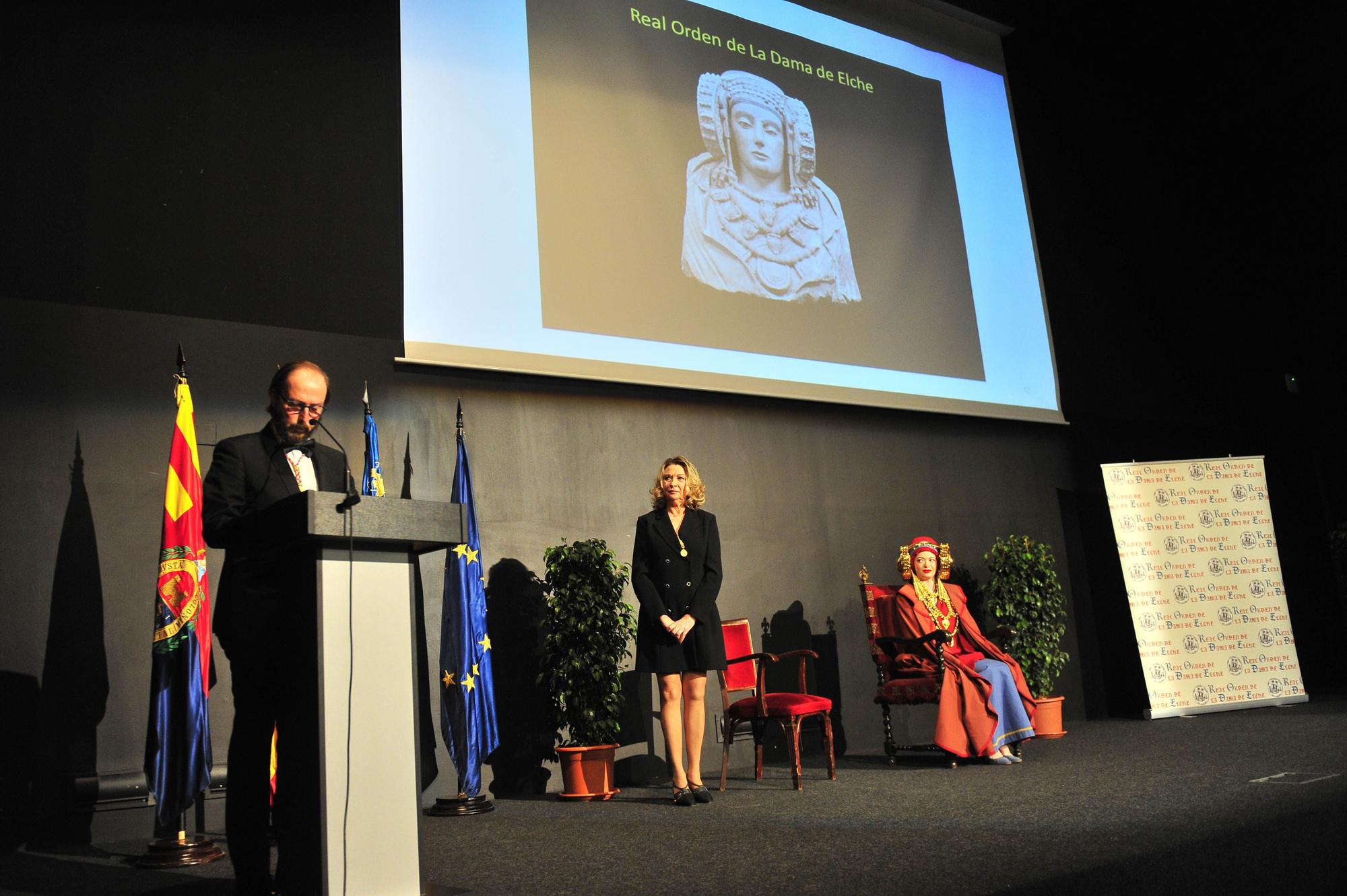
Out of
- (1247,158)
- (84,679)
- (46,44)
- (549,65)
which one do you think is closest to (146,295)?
(46,44)

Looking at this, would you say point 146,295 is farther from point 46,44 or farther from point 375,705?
point 375,705

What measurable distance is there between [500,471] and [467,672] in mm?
1102

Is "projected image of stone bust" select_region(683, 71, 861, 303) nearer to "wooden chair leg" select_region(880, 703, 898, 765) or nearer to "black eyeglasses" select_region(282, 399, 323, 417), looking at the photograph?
"wooden chair leg" select_region(880, 703, 898, 765)

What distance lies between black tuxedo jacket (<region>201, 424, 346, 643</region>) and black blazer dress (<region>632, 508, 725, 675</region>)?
207cm

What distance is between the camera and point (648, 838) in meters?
3.36

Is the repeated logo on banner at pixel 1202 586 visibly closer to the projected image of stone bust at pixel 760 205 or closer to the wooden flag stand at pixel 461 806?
the projected image of stone bust at pixel 760 205

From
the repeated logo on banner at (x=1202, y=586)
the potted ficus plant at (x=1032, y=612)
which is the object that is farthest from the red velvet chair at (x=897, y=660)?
the repeated logo on banner at (x=1202, y=586)

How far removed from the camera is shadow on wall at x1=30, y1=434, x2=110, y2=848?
3.85 metres

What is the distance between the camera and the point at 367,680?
219 centimetres

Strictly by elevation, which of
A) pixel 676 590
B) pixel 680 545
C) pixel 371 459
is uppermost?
pixel 371 459

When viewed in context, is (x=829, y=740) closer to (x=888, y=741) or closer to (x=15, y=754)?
(x=888, y=741)

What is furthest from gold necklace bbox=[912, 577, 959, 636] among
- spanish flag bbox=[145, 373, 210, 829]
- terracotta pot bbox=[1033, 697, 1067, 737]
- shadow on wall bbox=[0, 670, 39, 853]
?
shadow on wall bbox=[0, 670, 39, 853]

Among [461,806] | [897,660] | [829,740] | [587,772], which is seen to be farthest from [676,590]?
[897,660]

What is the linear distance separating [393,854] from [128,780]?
2393 millimetres
